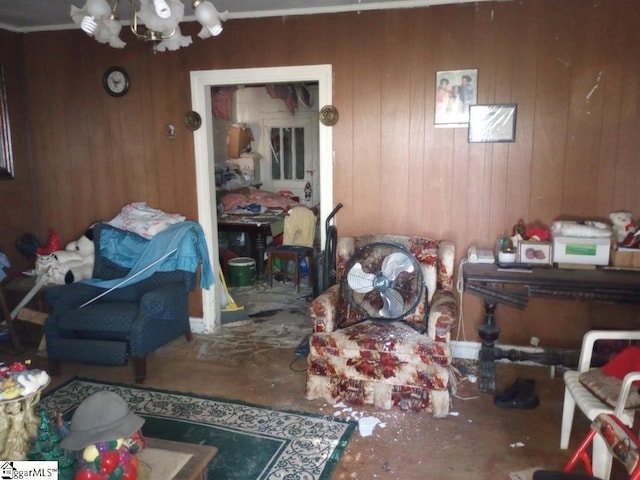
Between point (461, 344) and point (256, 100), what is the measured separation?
194 inches

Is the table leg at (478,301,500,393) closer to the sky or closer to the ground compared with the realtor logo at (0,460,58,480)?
closer to the ground

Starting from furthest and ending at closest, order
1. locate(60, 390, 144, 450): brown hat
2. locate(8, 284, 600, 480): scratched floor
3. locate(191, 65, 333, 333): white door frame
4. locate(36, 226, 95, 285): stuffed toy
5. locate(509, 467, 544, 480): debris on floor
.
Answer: locate(36, 226, 95, 285): stuffed toy → locate(191, 65, 333, 333): white door frame → locate(8, 284, 600, 480): scratched floor → locate(509, 467, 544, 480): debris on floor → locate(60, 390, 144, 450): brown hat

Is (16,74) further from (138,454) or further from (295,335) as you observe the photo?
(138,454)

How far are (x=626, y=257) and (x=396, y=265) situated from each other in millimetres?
1346

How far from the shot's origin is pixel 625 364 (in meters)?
2.14

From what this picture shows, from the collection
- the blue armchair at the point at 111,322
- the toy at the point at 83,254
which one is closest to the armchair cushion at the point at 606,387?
the blue armchair at the point at 111,322

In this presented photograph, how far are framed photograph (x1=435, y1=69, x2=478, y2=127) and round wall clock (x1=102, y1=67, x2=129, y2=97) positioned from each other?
91.4 inches

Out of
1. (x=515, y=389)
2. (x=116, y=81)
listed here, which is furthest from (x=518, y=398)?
(x=116, y=81)

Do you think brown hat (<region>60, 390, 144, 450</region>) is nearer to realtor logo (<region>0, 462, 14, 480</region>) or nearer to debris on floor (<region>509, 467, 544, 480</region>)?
realtor logo (<region>0, 462, 14, 480</region>)

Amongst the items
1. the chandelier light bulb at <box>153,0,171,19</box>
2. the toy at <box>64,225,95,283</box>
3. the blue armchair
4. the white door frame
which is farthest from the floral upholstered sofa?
the toy at <box>64,225,95,283</box>

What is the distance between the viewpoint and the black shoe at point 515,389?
285 cm

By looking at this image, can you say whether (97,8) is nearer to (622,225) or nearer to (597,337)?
(597,337)

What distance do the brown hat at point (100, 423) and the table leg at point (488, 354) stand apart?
6.87 ft

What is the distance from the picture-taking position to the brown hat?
154 cm
